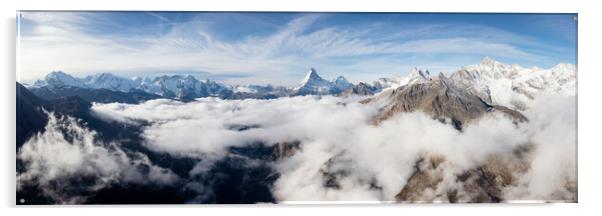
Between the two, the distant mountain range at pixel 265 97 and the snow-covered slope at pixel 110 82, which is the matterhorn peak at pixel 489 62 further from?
the snow-covered slope at pixel 110 82

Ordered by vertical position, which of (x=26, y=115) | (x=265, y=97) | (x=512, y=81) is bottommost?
(x=26, y=115)

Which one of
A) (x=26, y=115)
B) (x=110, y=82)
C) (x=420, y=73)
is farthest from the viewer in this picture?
(x=420, y=73)

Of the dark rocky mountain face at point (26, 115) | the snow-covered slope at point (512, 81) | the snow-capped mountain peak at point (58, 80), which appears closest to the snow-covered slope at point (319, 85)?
the snow-covered slope at point (512, 81)

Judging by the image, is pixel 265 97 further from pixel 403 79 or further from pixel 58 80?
pixel 58 80

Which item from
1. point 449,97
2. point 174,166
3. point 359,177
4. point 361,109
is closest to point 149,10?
point 174,166

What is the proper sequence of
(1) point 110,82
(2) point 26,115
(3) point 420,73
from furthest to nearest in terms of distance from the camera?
1. (3) point 420,73
2. (1) point 110,82
3. (2) point 26,115

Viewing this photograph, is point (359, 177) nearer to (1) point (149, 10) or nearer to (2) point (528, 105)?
(2) point (528, 105)

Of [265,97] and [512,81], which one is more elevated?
[512,81]

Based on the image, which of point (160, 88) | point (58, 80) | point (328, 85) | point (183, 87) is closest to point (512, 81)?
point (328, 85)
